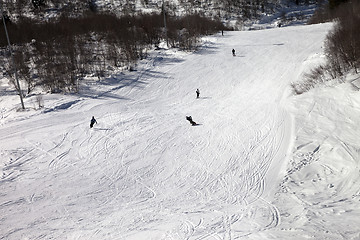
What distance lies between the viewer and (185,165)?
14.9 m

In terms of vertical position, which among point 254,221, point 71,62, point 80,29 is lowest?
point 254,221

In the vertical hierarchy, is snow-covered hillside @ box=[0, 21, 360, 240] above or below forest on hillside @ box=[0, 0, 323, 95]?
below

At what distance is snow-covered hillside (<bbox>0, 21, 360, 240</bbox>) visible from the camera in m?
10.4

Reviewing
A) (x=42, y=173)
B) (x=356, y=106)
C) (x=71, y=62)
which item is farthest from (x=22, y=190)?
(x=71, y=62)

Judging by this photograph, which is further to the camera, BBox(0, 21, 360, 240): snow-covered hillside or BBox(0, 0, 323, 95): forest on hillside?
BBox(0, 0, 323, 95): forest on hillside

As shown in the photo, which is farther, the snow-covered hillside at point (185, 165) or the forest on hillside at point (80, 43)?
the forest on hillside at point (80, 43)

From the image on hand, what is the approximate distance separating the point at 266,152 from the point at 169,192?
5739mm

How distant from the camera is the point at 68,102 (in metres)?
24.6

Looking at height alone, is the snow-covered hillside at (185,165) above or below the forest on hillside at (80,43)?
below

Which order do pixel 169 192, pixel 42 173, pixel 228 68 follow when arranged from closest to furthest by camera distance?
pixel 169 192, pixel 42 173, pixel 228 68

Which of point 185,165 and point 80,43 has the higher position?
point 80,43

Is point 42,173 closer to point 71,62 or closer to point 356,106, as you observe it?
point 356,106

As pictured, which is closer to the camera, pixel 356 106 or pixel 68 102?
pixel 356 106

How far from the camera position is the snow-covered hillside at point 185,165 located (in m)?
10.4
